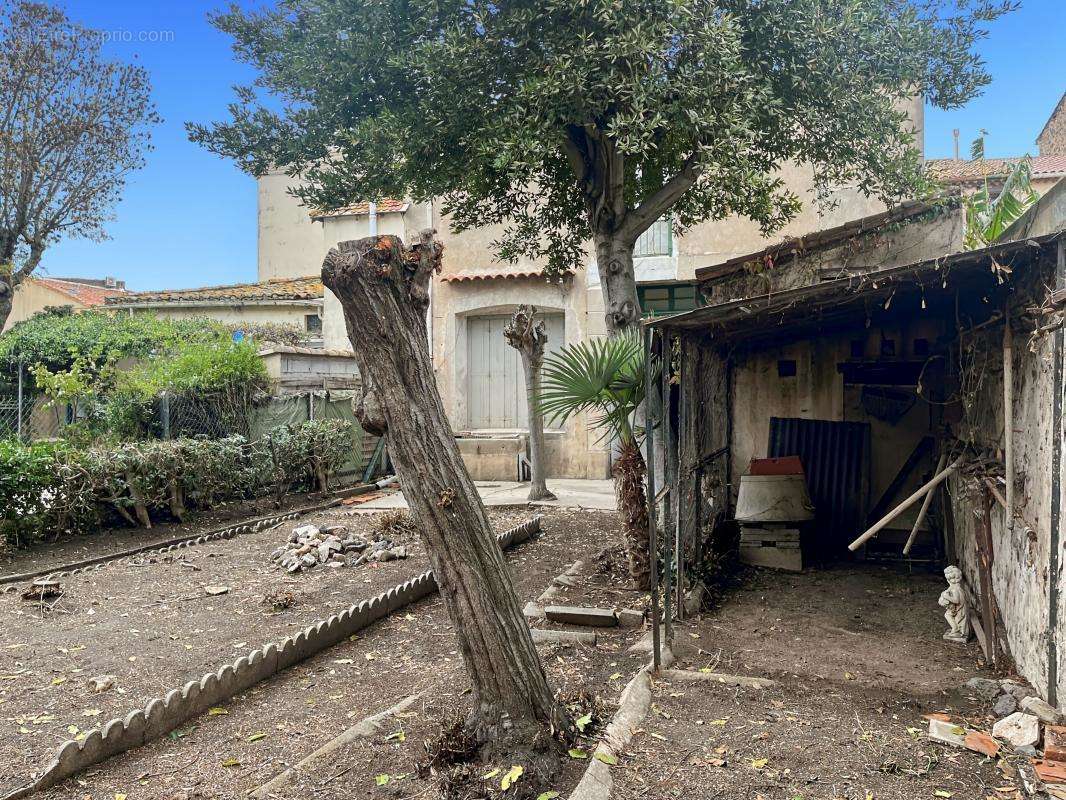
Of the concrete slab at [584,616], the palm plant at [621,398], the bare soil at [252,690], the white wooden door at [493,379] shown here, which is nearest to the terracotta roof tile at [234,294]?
the white wooden door at [493,379]

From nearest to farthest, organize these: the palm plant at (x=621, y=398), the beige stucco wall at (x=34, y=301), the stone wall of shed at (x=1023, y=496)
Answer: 1. the stone wall of shed at (x=1023, y=496)
2. the palm plant at (x=621, y=398)
3. the beige stucco wall at (x=34, y=301)

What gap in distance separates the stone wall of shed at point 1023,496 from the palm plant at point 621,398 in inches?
98.7

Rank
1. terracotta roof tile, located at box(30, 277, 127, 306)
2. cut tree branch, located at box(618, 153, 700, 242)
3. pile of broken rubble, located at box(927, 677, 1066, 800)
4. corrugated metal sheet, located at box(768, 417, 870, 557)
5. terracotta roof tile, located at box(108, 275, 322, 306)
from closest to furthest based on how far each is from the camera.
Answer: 1. pile of broken rubble, located at box(927, 677, 1066, 800)
2. cut tree branch, located at box(618, 153, 700, 242)
3. corrugated metal sheet, located at box(768, 417, 870, 557)
4. terracotta roof tile, located at box(108, 275, 322, 306)
5. terracotta roof tile, located at box(30, 277, 127, 306)

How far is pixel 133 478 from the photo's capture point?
8836 millimetres

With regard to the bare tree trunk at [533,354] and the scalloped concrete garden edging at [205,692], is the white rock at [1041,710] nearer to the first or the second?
the scalloped concrete garden edging at [205,692]

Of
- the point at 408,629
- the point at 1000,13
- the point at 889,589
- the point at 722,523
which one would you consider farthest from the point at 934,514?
the point at 408,629

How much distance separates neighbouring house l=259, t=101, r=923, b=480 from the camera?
41.6 feet

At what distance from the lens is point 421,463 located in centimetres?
334

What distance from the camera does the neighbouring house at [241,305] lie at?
58.3 ft

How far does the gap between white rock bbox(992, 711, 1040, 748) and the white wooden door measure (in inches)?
434

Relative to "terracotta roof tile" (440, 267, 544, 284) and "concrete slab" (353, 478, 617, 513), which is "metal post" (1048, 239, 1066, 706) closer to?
"concrete slab" (353, 478, 617, 513)

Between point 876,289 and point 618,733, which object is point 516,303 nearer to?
point 876,289

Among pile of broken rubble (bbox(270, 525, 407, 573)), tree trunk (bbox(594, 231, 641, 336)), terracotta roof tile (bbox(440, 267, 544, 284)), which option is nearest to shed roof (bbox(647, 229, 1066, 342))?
tree trunk (bbox(594, 231, 641, 336))

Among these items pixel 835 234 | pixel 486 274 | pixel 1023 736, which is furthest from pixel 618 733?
pixel 486 274
